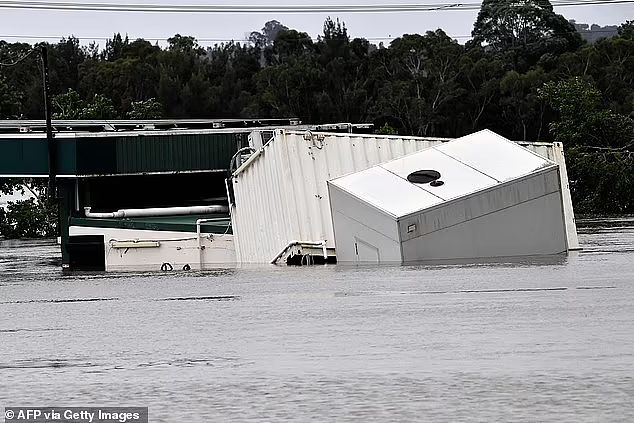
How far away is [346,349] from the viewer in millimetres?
10914

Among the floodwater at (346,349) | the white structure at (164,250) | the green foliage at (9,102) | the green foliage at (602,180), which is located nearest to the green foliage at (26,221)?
the green foliage at (9,102)

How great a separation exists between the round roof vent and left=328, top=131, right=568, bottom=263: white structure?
10cm

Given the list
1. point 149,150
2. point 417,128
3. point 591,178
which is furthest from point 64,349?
point 417,128

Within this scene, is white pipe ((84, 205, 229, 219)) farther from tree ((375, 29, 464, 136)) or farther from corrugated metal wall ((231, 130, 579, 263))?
tree ((375, 29, 464, 136))

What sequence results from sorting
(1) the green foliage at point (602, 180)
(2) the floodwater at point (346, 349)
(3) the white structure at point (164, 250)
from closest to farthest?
1. (2) the floodwater at point (346, 349)
2. (3) the white structure at point (164, 250)
3. (1) the green foliage at point (602, 180)

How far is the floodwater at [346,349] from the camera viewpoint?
27.8 feet

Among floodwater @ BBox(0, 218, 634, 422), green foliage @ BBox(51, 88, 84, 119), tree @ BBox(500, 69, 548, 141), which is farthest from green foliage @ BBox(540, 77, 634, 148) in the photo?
floodwater @ BBox(0, 218, 634, 422)

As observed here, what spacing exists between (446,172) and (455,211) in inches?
60.2

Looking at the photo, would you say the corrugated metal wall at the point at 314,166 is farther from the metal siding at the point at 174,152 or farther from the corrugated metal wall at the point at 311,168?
the metal siding at the point at 174,152

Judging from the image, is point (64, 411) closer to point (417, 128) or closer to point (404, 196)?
point (404, 196)

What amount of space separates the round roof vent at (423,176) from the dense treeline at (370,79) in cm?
4062

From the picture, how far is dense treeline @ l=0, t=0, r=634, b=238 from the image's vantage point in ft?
245

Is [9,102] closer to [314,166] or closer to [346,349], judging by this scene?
[314,166]

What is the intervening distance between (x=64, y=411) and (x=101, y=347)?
130 inches
